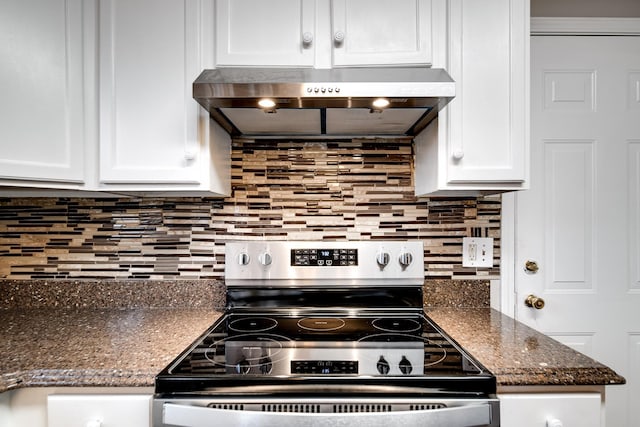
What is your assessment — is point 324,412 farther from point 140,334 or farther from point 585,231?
point 585,231

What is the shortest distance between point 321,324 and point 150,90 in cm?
101

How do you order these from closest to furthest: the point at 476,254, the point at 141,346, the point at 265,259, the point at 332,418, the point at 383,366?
the point at 332,418, the point at 383,366, the point at 141,346, the point at 265,259, the point at 476,254

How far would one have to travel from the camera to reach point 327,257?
1.48 m

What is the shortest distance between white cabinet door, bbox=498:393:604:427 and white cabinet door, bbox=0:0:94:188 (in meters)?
1.46

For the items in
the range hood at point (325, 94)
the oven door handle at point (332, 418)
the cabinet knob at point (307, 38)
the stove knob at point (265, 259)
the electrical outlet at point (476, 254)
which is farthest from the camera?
the electrical outlet at point (476, 254)

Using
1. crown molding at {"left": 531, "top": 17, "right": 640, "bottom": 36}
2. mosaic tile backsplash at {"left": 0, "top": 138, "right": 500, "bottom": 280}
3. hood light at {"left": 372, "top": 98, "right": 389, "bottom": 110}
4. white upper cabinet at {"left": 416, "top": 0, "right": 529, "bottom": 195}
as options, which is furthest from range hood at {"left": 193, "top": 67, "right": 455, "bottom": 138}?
crown molding at {"left": 531, "top": 17, "right": 640, "bottom": 36}

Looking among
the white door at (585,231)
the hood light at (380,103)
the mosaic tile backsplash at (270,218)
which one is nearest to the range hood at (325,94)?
the hood light at (380,103)

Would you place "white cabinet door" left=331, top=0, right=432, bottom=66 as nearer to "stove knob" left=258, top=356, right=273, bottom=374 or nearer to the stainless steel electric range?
the stainless steel electric range

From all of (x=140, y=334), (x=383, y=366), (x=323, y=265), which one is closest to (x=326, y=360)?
(x=383, y=366)

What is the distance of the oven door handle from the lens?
86cm

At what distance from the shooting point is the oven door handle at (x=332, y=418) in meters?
0.86

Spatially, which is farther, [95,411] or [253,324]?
[253,324]

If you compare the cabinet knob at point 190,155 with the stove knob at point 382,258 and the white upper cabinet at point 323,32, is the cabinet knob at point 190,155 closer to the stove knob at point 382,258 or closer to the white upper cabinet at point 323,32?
the white upper cabinet at point 323,32

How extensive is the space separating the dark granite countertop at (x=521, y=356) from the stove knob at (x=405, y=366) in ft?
0.62
